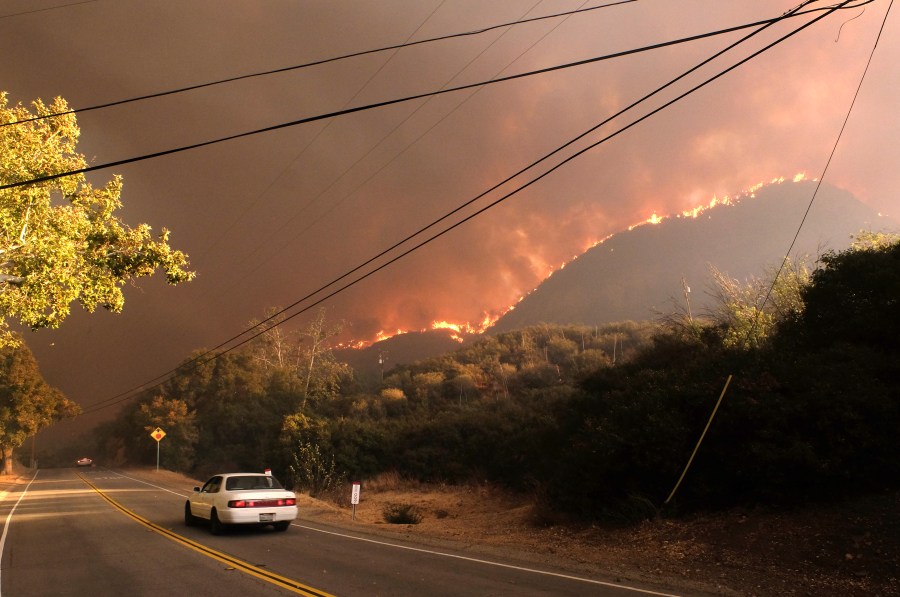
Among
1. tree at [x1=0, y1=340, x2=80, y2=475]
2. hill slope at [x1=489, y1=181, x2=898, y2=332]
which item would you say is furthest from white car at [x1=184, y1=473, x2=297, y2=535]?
hill slope at [x1=489, y1=181, x2=898, y2=332]

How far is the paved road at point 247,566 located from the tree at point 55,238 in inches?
233

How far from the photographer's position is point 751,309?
2116cm

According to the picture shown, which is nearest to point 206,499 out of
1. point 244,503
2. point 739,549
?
point 244,503

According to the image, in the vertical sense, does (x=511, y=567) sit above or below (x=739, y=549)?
below

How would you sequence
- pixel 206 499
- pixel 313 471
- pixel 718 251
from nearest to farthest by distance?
pixel 206 499 → pixel 313 471 → pixel 718 251

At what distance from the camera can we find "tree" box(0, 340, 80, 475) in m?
52.6

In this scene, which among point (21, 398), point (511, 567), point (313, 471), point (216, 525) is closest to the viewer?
point (511, 567)

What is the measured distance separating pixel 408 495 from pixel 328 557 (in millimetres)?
21683

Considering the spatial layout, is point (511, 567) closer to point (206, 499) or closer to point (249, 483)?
point (249, 483)

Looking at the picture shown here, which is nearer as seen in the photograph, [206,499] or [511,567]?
[511,567]

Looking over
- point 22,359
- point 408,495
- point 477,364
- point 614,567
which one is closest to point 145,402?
point 22,359

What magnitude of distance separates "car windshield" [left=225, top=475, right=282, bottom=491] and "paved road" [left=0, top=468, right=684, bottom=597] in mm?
1167

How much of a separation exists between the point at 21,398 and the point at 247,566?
188ft

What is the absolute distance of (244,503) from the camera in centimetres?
1391
